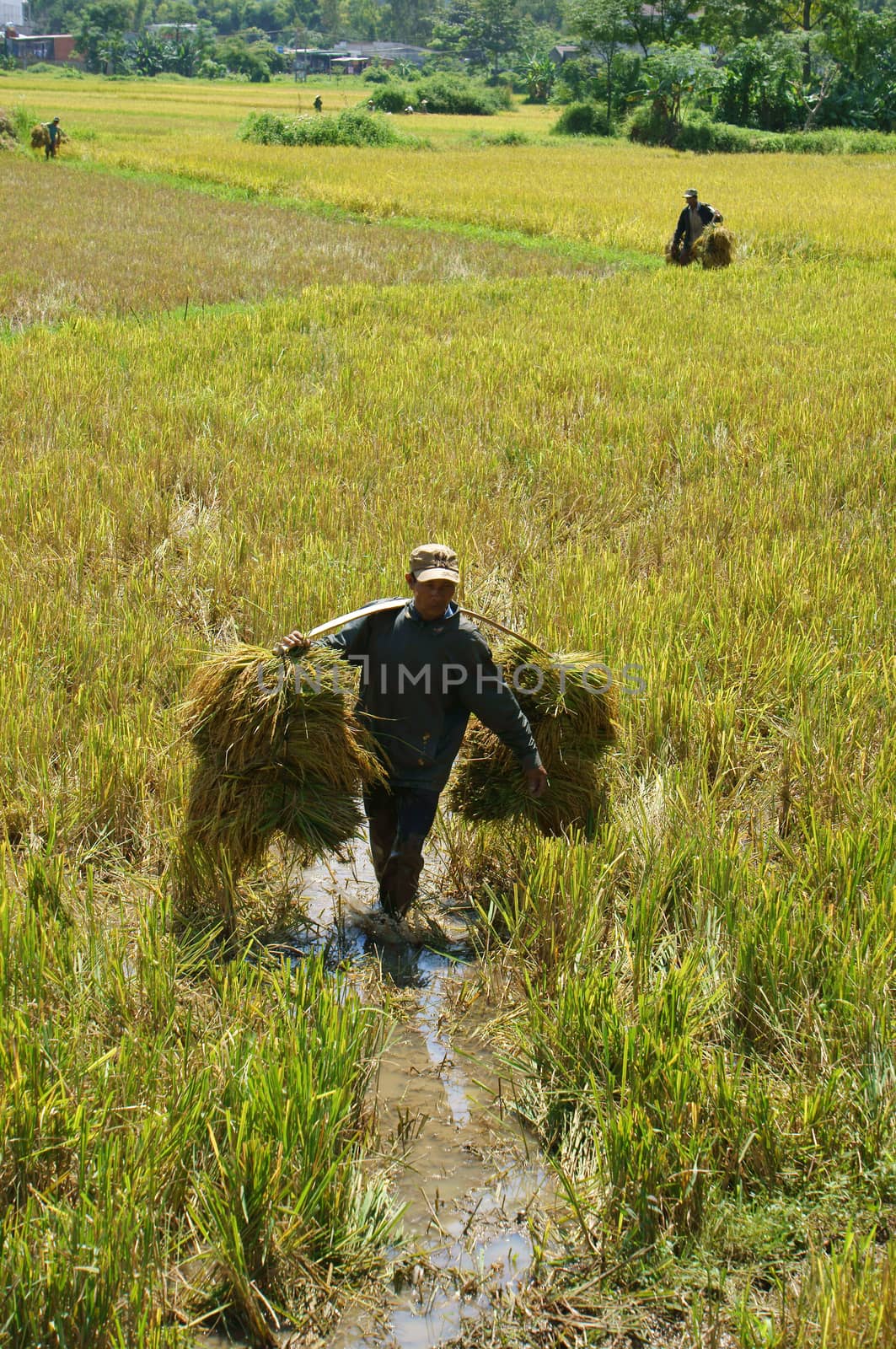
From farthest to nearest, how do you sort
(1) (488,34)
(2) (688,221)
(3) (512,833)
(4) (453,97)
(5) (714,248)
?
→ (1) (488,34)
(4) (453,97)
(5) (714,248)
(2) (688,221)
(3) (512,833)

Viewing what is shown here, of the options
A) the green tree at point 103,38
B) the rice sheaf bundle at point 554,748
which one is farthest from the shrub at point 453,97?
the rice sheaf bundle at point 554,748

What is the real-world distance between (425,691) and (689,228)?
41.1 ft

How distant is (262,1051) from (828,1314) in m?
1.02

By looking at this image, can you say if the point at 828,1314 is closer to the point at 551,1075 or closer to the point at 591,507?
the point at 551,1075

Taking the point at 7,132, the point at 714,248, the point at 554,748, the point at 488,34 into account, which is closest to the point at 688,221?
the point at 714,248

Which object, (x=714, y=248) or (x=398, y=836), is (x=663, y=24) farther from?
(x=398, y=836)

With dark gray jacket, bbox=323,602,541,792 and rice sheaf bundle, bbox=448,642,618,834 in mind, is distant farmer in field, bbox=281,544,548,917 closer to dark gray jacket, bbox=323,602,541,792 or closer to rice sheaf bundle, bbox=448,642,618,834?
dark gray jacket, bbox=323,602,541,792

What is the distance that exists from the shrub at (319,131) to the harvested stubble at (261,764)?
33.3 m

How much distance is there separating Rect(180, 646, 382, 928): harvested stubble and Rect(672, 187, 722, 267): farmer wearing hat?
A: 12446 millimetres

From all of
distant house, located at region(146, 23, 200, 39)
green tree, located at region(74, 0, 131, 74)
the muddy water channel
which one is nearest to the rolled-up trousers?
the muddy water channel

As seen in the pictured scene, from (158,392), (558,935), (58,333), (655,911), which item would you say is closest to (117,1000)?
(558,935)

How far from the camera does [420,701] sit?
3.05 metres

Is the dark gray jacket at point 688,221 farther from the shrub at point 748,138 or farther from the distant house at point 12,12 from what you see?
the distant house at point 12,12

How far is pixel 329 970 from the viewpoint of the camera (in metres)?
2.90
